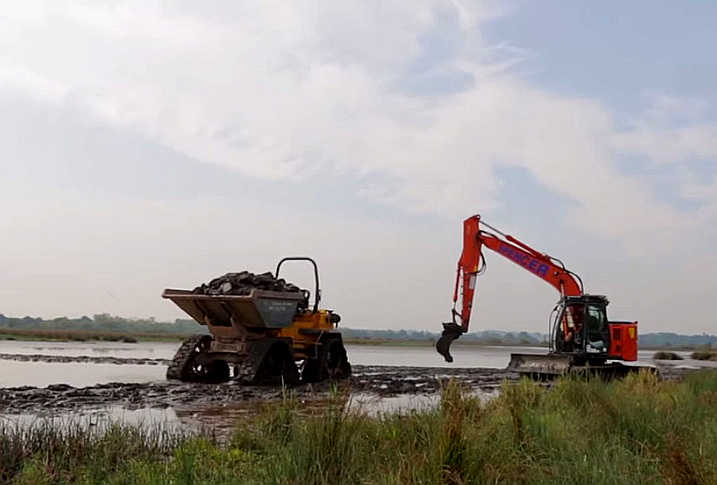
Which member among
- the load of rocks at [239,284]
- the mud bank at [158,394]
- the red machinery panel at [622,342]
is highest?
the load of rocks at [239,284]

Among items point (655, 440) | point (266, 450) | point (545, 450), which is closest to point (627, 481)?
point (545, 450)

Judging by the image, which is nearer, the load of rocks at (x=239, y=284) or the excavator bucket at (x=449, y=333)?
the load of rocks at (x=239, y=284)

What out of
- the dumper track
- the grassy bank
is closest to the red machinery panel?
the dumper track

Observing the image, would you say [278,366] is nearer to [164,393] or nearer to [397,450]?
[164,393]

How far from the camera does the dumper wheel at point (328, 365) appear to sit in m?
21.4

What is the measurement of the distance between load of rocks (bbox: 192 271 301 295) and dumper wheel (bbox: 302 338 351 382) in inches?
91.3

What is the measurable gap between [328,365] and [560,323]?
249 inches

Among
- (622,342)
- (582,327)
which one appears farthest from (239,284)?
(622,342)

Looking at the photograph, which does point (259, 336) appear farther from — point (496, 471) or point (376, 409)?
point (496, 471)

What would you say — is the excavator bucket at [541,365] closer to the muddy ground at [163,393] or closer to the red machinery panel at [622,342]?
the muddy ground at [163,393]

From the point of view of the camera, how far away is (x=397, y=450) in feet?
23.0

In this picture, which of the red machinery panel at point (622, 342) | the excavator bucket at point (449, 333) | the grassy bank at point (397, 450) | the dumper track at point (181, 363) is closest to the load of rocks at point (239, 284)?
the dumper track at point (181, 363)

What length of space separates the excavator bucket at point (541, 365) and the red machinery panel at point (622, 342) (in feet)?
6.60

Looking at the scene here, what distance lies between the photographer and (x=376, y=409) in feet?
29.6
